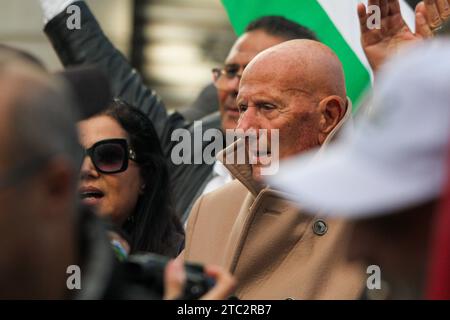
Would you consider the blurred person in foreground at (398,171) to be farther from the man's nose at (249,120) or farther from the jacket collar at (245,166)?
the man's nose at (249,120)

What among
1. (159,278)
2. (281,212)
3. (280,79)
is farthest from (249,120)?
(159,278)

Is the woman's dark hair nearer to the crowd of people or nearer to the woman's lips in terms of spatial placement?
the crowd of people

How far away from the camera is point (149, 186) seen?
16.4 feet

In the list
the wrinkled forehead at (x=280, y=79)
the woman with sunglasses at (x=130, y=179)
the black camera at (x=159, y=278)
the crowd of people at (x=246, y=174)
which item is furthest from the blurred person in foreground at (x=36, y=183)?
the woman with sunglasses at (x=130, y=179)

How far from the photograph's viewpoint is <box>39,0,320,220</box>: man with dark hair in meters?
5.63

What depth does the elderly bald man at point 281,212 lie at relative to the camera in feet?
12.7

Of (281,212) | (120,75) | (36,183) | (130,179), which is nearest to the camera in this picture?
(36,183)

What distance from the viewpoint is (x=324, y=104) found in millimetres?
4547

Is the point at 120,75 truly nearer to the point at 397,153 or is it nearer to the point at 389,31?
the point at 389,31

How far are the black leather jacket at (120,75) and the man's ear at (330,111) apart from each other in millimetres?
1197

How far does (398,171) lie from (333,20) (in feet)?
13.3

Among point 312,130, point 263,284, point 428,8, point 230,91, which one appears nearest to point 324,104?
point 312,130

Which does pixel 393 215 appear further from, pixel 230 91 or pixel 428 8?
pixel 230 91

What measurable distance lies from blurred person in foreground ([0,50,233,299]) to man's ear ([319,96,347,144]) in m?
2.32
